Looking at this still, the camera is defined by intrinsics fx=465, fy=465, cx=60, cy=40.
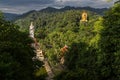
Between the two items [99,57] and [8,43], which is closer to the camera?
[8,43]

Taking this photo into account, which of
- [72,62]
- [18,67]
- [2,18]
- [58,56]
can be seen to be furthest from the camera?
[58,56]

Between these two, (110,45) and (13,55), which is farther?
(110,45)

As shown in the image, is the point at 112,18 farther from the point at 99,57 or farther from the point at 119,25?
the point at 99,57

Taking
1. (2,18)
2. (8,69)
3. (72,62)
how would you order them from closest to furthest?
(8,69)
(2,18)
(72,62)

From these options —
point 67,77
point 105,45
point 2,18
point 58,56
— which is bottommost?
point 58,56

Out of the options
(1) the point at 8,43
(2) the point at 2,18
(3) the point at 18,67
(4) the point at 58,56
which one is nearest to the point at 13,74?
(3) the point at 18,67

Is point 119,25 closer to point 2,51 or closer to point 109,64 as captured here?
point 109,64

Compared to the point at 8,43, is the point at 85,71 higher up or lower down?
lower down

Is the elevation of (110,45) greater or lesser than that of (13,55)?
lesser

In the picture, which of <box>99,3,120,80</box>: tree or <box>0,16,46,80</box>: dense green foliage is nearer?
<box>0,16,46,80</box>: dense green foliage

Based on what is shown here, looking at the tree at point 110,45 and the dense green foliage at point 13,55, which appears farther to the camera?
the tree at point 110,45
